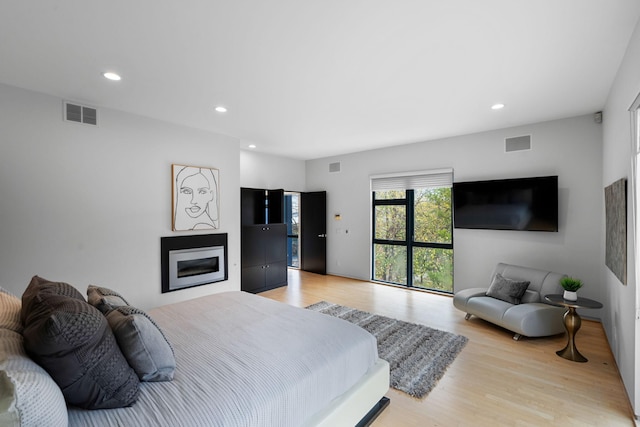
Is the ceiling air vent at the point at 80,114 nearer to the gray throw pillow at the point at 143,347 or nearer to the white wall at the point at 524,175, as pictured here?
the gray throw pillow at the point at 143,347

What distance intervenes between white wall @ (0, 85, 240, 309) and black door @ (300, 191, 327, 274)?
3.11 m

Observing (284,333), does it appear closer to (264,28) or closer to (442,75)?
(264,28)

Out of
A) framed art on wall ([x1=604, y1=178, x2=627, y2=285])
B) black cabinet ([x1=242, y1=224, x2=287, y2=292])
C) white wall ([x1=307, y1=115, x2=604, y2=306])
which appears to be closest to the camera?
framed art on wall ([x1=604, y1=178, x2=627, y2=285])

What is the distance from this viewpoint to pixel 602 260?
3809 millimetres

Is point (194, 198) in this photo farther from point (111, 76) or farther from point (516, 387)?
point (516, 387)

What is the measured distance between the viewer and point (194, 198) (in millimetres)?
4457

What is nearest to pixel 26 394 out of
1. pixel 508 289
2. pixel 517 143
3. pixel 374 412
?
pixel 374 412

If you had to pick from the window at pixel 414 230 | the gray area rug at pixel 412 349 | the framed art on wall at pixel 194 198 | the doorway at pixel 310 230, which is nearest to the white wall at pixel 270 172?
the doorway at pixel 310 230

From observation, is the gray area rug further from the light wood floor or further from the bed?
the bed

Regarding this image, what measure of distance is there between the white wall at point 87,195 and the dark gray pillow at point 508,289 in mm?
4211

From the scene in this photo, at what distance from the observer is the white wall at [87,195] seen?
120 inches

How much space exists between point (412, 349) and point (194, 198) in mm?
3606

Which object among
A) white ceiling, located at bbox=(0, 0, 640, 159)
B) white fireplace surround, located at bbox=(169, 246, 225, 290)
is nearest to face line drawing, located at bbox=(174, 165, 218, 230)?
white fireplace surround, located at bbox=(169, 246, 225, 290)

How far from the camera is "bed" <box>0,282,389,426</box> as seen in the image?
4.28ft
